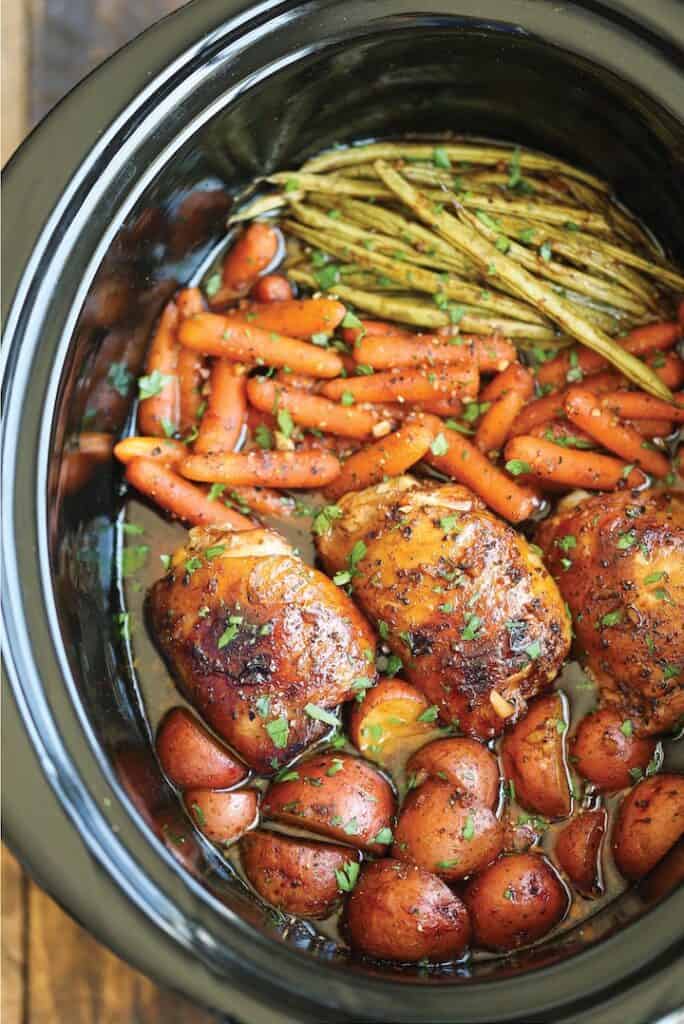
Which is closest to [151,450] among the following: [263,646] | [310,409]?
[310,409]

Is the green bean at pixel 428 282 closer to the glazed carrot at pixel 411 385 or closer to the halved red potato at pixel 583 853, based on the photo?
the glazed carrot at pixel 411 385

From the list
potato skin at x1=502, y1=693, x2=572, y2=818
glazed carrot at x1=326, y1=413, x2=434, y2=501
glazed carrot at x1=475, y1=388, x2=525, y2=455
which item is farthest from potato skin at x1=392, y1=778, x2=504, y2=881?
glazed carrot at x1=475, y1=388, x2=525, y2=455

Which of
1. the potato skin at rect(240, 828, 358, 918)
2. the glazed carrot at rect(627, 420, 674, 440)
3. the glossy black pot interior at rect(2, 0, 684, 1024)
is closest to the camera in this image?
the glossy black pot interior at rect(2, 0, 684, 1024)

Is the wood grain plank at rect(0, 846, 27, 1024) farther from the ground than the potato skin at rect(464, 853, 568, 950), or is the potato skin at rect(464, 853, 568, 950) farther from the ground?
the wood grain plank at rect(0, 846, 27, 1024)

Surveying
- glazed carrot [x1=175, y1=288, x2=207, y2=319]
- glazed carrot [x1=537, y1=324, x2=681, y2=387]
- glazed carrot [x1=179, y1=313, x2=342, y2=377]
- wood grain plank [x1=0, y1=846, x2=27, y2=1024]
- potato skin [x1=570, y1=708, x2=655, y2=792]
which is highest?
glazed carrot [x1=175, y1=288, x2=207, y2=319]

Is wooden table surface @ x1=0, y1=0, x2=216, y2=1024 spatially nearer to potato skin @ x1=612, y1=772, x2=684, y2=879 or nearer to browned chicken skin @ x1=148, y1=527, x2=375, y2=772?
browned chicken skin @ x1=148, y1=527, x2=375, y2=772

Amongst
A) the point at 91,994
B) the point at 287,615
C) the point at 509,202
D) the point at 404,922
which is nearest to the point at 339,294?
the point at 509,202

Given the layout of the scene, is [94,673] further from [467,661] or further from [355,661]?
[467,661]
